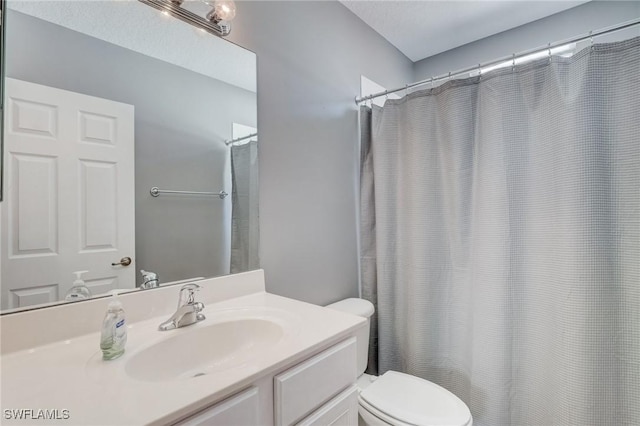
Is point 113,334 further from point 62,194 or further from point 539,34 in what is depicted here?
point 539,34

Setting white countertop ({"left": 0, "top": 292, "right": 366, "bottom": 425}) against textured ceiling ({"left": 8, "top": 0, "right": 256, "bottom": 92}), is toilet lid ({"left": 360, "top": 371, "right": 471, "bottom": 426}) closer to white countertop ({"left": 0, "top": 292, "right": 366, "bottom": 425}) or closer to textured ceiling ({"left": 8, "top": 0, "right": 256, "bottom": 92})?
white countertop ({"left": 0, "top": 292, "right": 366, "bottom": 425})

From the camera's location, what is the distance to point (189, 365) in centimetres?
86

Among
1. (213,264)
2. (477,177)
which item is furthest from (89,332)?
(477,177)

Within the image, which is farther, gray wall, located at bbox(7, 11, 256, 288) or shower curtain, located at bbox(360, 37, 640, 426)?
shower curtain, located at bbox(360, 37, 640, 426)

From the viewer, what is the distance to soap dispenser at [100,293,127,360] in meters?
0.69

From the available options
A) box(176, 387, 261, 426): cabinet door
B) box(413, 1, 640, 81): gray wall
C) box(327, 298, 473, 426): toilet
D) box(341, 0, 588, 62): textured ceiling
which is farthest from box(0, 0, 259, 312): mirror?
box(413, 1, 640, 81): gray wall

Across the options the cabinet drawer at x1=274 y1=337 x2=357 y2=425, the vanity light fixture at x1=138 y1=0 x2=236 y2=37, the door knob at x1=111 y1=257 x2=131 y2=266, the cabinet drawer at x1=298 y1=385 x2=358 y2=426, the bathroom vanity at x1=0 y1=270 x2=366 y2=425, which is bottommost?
the cabinet drawer at x1=298 y1=385 x2=358 y2=426

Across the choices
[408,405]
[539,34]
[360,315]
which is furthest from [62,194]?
[539,34]

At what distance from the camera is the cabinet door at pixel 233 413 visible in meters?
0.55

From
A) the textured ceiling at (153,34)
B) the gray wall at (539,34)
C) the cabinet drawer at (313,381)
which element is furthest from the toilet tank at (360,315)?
the gray wall at (539,34)

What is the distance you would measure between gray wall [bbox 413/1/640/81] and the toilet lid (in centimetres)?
225

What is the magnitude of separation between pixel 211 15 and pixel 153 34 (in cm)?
24

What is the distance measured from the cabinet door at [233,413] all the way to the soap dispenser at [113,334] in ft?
0.99

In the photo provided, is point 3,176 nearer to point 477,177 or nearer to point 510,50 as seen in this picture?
point 477,177
